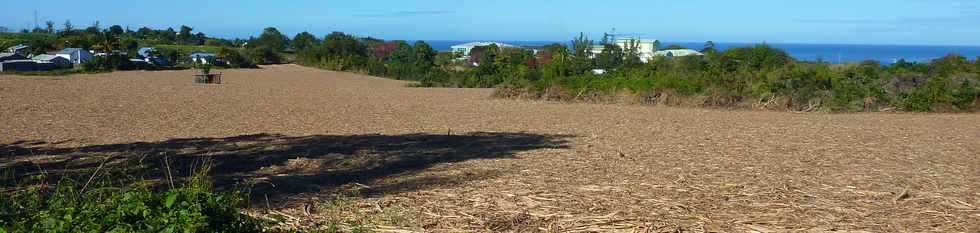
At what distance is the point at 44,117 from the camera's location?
15.0 meters

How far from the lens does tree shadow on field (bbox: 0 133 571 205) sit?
797 centimetres


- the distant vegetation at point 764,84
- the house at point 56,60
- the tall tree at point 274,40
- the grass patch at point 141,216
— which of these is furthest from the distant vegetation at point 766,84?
the tall tree at point 274,40

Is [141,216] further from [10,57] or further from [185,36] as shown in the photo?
[185,36]

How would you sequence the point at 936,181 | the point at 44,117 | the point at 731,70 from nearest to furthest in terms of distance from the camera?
1. the point at 936,181
2. the point at 44,117
3. the point at 731,70

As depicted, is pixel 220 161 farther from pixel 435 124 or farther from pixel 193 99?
pixel 193 99

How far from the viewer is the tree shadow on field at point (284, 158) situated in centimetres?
797

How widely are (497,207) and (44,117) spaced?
10.9m

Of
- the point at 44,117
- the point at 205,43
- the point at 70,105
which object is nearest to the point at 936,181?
the point at 44,117

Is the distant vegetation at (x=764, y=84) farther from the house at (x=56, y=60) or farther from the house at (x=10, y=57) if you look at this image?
the house at (x=56, y=60)

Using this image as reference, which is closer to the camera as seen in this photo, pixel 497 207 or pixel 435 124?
pixel 497 207

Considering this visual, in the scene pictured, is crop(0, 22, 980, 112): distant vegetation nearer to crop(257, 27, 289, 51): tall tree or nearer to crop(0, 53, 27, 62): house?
crop(0, 53, 27, 62): house

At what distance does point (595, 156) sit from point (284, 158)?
3.48 metres

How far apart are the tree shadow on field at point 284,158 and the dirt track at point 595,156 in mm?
65

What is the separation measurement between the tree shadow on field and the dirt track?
0.07 meters
